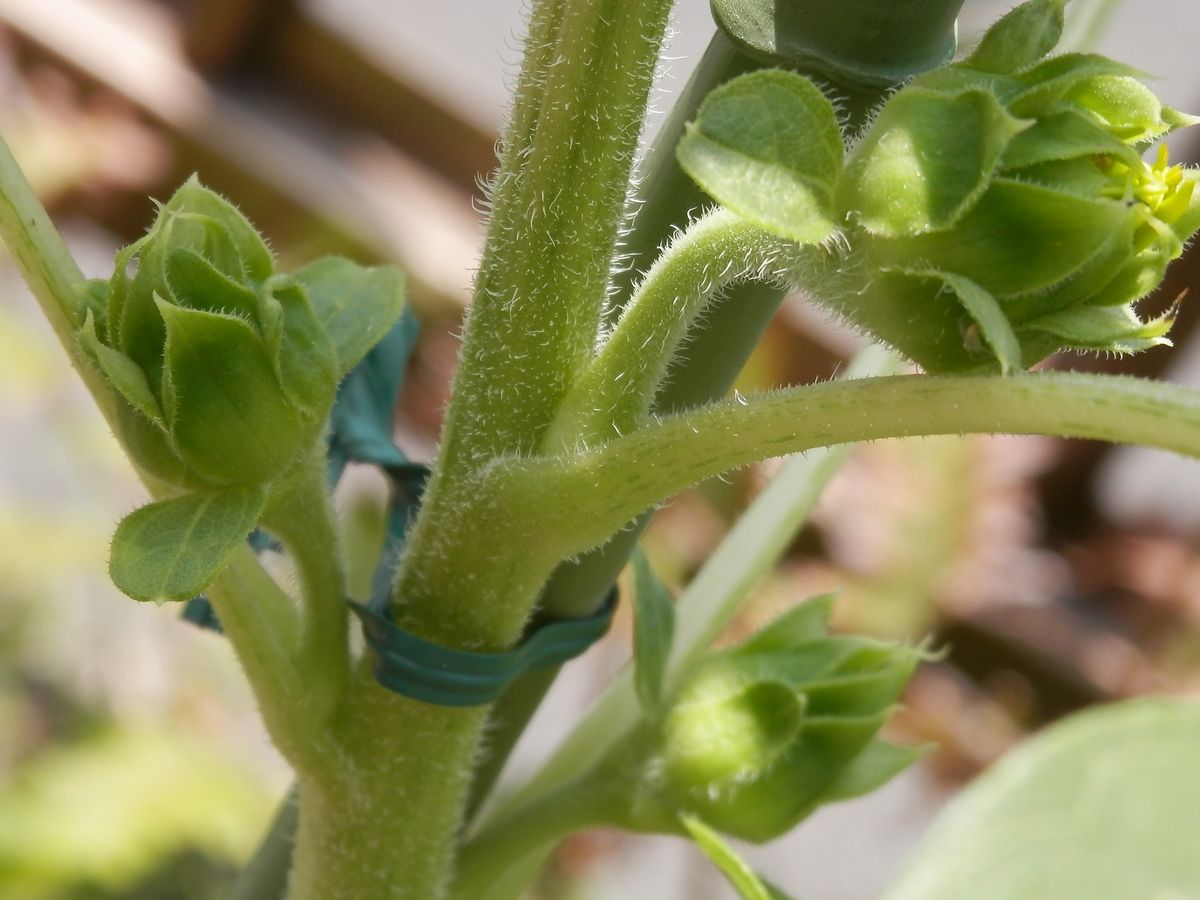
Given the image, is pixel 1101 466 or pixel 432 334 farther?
pixel 432 334

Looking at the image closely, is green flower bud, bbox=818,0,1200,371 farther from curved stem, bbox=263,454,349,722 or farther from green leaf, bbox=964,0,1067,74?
curved stem, bbox=263,454,349,722

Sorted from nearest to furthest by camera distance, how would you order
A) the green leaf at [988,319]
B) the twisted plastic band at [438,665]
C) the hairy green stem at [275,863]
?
1. the green leaf at [988,319]
2. the twisted plastic band at [438,665]
3. the hairy green stem at [275,863]

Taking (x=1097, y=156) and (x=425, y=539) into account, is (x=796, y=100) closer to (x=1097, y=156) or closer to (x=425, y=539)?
(x=1097, y=156)

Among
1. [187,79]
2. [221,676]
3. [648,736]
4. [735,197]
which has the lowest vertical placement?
[221,676]

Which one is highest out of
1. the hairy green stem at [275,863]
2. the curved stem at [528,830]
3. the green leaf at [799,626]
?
the green leaf at [799,626]

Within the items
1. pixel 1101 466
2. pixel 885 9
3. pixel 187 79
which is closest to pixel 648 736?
pixel 885 9

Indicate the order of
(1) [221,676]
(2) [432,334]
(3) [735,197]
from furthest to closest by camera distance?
(2) [432,334] < (1) [221,676] < (3) [735,197]

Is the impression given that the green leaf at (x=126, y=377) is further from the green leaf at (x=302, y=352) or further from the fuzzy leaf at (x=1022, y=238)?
the fuzzy leaf at (x=1022, y=238)

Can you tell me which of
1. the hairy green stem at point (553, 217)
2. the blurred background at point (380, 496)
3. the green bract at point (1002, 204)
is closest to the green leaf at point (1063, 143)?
the green bract at point (1002, 204)
